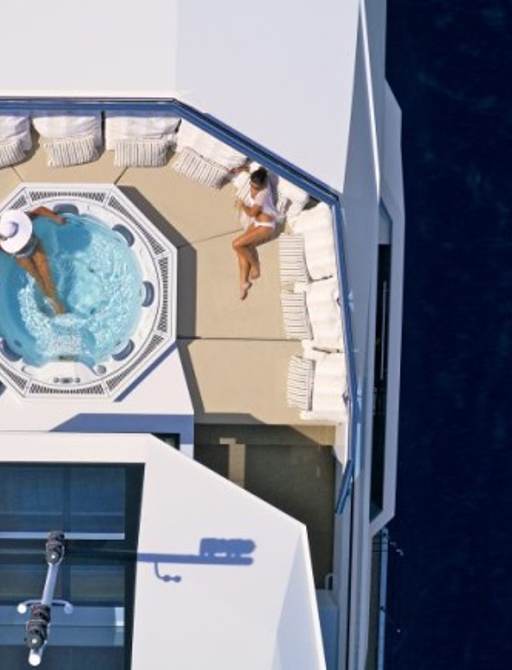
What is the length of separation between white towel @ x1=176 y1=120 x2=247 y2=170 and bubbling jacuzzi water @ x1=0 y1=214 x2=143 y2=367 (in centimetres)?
110

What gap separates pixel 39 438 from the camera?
44.1 feet

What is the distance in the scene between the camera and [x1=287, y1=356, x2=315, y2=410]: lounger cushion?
13586 mm

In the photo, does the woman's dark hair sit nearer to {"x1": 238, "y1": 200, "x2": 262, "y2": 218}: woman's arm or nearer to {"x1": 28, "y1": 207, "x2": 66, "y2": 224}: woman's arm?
{"x1": 238, "y1": 200, "x2": 262, "y2": 218}: woman's arm

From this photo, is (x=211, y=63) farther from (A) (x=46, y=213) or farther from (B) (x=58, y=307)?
(B) (x=58, y=307)

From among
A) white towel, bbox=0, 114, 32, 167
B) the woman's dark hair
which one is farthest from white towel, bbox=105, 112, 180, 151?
the woman's dark hair

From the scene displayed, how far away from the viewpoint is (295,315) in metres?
13.7

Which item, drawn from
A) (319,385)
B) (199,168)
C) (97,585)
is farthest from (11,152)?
(97,585)

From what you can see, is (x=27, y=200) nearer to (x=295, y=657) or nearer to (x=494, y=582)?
(x=295, y=657)

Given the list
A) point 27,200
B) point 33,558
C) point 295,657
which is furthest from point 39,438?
point 295,657

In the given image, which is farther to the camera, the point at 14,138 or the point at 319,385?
the point at 319,385

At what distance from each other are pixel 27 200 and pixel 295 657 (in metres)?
4.75

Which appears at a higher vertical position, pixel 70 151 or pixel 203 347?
pixel 70 151

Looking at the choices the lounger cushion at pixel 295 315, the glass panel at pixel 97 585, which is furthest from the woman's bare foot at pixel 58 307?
the glass panel at pixel 97 585

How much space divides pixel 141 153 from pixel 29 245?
51.9 inches
